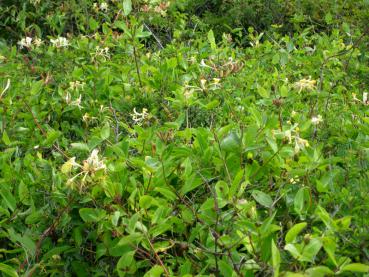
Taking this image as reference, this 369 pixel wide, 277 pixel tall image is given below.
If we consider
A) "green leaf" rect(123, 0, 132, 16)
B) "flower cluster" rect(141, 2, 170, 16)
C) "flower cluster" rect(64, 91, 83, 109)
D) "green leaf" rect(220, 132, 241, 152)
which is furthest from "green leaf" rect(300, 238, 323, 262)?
"flower cluster" rect(141, 2, 170, 16)

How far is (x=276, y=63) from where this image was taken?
395cm

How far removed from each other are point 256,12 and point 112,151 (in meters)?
4.79

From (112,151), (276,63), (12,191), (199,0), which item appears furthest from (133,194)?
(199,0)

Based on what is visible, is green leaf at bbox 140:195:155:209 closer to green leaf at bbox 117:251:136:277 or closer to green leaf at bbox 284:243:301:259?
green leaf at bbox 117:251:136:277

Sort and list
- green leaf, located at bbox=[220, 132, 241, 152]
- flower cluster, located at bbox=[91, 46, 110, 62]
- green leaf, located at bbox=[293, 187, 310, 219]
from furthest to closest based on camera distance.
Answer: flower cluster, located at bbox=[91, 46, 110, 62], green leaf, located at bbox=[220, 132, 241, 152], green leaf, located at bbox=[293, 187, 310, 219]

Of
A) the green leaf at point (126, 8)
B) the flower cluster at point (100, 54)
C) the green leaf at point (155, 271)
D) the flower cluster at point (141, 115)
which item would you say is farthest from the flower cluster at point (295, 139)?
the flower cluster at point (100, 54)

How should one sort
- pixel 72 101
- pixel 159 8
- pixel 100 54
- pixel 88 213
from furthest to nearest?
pixel 159 8 → pixel 100 54 → pixel 72 101 → pixel 88 213

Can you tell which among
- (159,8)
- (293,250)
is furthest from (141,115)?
(159,8)

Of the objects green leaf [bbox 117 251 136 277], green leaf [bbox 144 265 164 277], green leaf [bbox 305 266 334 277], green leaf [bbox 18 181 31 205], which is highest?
green leaf [bbox 305 266 334 277]

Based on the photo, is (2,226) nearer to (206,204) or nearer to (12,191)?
(12,191)

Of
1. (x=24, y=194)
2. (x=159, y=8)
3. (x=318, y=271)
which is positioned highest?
(x=318, y=271)

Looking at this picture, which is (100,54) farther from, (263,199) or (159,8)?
(263,199)

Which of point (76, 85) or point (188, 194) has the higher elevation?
point (188, 194)

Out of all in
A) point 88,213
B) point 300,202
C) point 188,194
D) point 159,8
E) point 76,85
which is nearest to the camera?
point 300,202
